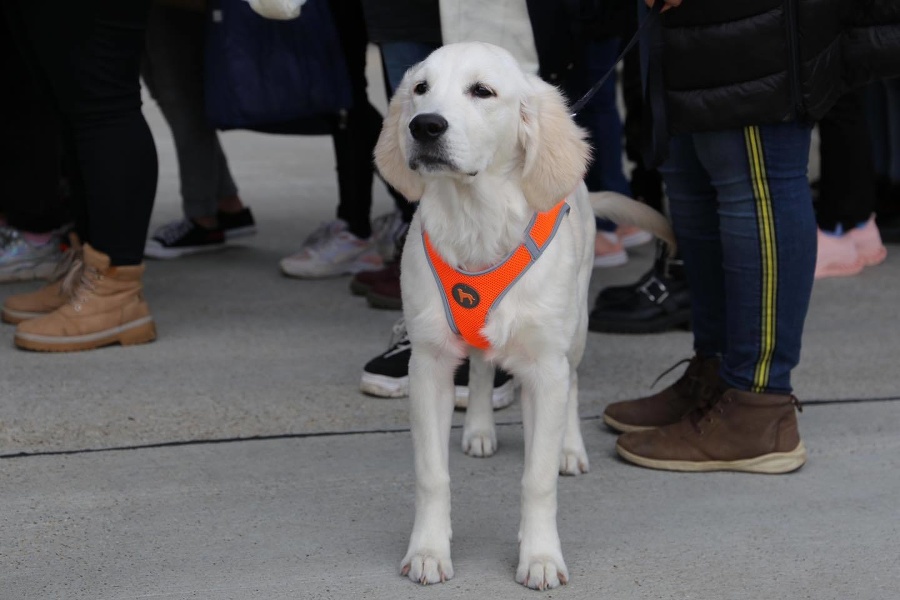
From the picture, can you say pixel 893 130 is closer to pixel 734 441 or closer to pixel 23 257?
pixel 734 441

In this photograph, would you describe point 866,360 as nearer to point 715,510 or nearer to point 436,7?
point 715,510

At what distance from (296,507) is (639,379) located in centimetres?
155

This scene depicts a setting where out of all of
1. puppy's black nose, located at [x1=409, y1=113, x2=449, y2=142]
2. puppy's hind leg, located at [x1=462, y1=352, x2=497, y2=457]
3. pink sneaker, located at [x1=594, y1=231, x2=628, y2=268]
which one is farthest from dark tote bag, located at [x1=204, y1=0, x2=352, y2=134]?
puppy's black nose, located at [x1=409, y1=113, x2=449, y2=142]

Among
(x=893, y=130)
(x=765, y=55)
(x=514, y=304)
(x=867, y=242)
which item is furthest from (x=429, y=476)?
(x=893, y=130)

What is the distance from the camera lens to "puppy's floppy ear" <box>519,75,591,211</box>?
2.74 metres

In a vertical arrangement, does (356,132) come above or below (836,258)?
above

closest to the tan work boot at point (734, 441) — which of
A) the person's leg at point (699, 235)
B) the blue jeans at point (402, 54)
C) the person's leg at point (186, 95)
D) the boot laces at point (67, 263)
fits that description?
the person's leg at point (699, 235)

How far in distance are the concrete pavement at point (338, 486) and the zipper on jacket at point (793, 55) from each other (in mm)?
1055

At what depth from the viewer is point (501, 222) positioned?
283cm

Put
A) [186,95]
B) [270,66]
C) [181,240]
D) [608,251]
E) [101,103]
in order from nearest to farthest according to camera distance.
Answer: [101,103], [270,66], [186,95], [608,251], [181,240]

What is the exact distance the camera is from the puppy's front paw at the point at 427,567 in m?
2.72

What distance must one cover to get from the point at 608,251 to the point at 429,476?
3.17 meters

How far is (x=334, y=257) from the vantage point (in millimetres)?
5562

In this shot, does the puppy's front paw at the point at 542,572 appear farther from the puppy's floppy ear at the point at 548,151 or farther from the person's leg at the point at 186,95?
the person's leg at the point at 186,95
